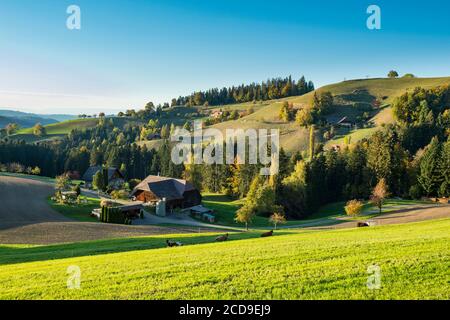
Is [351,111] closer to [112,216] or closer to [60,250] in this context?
[112,216]

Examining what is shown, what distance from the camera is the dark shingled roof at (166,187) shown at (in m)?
72.8

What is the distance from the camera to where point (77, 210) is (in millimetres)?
57625

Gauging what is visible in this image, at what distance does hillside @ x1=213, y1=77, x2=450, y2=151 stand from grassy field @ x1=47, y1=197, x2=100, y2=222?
8143 centimetres

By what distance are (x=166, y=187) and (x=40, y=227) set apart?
34.3m

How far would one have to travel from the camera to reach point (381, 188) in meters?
65.6

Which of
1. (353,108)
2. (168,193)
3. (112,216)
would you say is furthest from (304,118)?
(112,216)

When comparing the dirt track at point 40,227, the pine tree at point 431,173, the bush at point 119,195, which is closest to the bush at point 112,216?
the dirt track at point 40,227

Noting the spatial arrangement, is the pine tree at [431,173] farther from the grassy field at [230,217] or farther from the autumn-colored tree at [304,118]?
the autumn-colored tree at [304,118]

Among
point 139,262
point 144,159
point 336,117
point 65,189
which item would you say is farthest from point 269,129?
point 139,262

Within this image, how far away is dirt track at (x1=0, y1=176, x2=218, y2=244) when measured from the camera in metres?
37.6

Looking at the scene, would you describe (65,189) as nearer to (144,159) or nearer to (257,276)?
(144,159)

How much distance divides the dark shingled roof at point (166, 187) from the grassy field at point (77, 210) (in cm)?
1323

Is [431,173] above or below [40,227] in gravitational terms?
above

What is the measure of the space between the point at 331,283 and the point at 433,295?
3.13 meters
